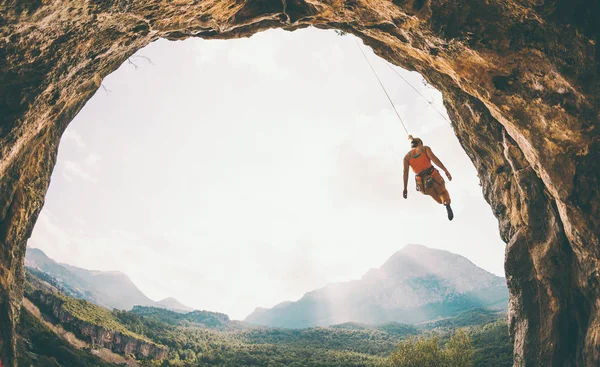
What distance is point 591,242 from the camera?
21.2 ft

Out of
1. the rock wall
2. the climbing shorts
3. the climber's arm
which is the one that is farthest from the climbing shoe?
the rock wall

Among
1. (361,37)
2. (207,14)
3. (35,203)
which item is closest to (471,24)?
(361,37)

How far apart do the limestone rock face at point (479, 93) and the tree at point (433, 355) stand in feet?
85.2

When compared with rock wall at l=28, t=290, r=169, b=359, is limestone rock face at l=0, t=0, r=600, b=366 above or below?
above

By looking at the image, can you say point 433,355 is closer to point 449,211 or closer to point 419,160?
point 449,211

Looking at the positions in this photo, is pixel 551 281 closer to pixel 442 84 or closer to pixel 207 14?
pixel 442 84

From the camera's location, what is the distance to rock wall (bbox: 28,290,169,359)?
56.2m

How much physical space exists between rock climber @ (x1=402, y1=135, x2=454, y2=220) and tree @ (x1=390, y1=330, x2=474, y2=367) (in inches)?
1202

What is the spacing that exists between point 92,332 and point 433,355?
193 feet

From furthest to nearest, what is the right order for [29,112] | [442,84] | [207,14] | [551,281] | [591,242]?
[442,84] < [551,281] < [207,14] < [591,242] < [29,112]

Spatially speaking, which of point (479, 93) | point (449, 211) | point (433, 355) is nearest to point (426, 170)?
point (449, 211)

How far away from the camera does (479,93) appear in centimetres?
723

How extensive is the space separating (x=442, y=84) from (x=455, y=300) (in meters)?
225

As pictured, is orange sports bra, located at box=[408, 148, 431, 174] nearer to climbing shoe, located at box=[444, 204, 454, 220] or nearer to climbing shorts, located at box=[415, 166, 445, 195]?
climbing shorts, located at box=[415, 166, 445, 195]
